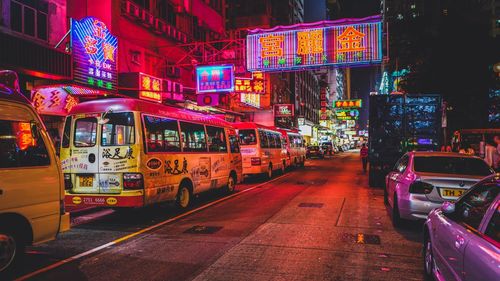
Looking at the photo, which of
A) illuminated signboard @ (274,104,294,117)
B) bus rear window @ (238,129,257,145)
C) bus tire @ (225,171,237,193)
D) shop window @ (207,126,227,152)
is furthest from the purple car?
illuminated signboard @ (274,104,294,117)

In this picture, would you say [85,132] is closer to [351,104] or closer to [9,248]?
[9,248]

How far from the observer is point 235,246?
7094 mm

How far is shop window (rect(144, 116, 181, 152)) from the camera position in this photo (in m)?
9.62

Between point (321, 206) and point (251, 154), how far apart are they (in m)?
8.07

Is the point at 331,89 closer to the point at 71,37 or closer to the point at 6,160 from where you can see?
the point at 71,37

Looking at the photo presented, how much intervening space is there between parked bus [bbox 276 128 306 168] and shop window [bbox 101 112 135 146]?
15313 mm

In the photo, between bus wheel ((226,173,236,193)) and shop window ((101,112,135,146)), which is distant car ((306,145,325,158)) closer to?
bus wheel ((226,173,236,193))

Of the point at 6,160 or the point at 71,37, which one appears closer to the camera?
the point at 6,160

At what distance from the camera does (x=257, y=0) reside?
166 ft

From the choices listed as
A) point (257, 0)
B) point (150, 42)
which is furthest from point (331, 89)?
point (150, 42)

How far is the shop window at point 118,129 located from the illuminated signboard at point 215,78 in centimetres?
1144

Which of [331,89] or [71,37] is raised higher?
[331,89]

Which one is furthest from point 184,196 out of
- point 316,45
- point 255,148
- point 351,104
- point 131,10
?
point 351,104

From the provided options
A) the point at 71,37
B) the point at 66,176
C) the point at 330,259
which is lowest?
the point at 330,259
